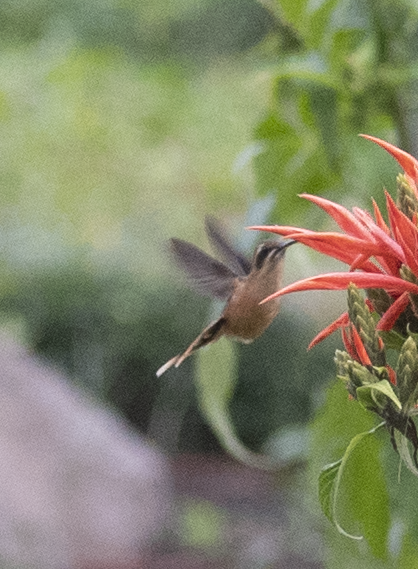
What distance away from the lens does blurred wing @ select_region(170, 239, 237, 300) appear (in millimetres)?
457

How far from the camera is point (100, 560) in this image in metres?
1.56

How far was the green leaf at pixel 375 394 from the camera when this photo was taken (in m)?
0.27

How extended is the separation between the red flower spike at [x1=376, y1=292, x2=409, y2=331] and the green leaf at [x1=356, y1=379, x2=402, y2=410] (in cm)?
3

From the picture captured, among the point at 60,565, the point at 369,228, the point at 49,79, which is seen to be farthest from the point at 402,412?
the point at 49,79

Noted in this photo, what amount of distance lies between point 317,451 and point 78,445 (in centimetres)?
117

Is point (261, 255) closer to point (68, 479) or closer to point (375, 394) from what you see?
point (375, 394)

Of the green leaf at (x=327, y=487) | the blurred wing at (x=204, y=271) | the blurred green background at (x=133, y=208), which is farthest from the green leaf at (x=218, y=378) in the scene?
the blurred green background at (x=133, y=208)

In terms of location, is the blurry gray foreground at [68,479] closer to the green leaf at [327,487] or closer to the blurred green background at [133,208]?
the blurred green background at [133,208]

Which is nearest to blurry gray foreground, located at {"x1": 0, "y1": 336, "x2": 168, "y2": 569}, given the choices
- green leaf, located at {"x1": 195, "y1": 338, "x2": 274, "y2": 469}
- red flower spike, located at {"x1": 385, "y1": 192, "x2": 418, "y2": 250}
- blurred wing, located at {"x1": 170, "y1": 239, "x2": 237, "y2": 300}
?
green leaf, located at {"x1": 195, "y1": 338, "x2": 274, "y2": 469}

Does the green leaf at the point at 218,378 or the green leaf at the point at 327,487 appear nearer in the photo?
the green leaf at the point at 327,487

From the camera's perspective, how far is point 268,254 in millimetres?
440

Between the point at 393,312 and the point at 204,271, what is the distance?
0.64 ft

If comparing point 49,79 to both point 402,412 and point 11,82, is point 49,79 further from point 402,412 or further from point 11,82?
point 402,412

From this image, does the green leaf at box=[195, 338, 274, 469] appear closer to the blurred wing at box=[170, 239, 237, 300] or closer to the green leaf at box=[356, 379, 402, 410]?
the blurred wing at box=[170, 239, 237, 300]
